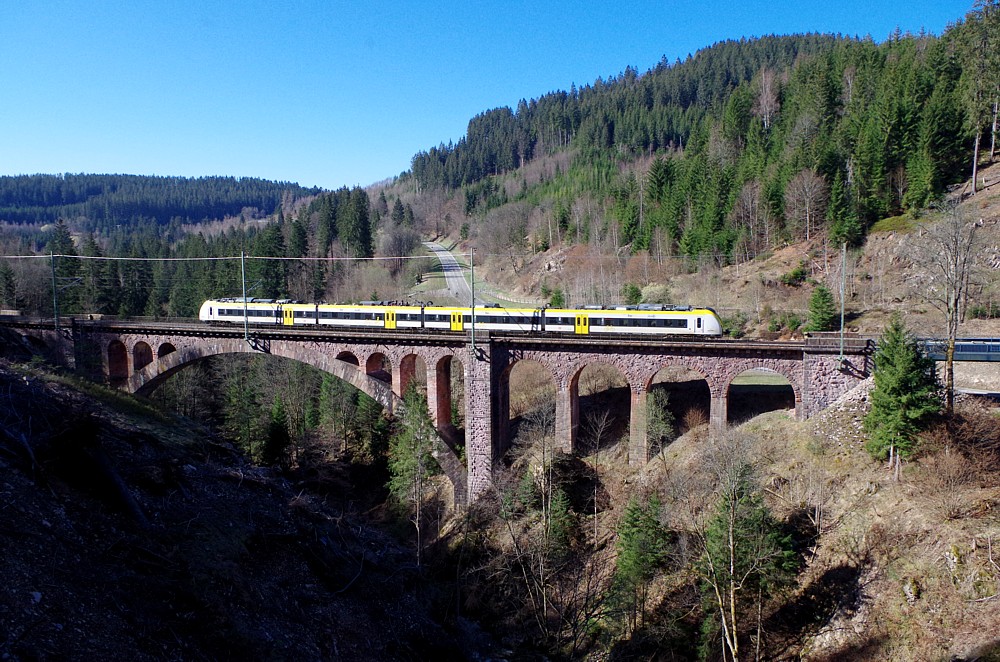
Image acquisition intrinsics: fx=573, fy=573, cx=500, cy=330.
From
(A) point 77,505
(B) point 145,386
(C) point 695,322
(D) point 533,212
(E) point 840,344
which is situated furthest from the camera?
(D) point 533,212

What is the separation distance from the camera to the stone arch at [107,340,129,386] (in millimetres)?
44156

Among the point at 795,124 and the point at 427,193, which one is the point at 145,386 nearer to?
the point at 795,124

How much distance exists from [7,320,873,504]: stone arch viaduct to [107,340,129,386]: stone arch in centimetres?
8

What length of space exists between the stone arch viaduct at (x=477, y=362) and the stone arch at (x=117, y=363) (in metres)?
0.08

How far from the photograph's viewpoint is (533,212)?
97.4m

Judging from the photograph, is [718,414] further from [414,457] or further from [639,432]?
[414,457]

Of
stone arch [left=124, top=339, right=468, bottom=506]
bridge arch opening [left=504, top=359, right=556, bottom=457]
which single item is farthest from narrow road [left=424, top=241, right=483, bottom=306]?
stone arch [left=124, top=339, right=468, bottom=506]

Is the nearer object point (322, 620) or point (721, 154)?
point (322, 620)

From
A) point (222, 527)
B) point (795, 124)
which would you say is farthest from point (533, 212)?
point (222, 527)

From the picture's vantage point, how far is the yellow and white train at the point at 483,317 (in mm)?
30266

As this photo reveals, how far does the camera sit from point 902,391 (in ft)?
67.4

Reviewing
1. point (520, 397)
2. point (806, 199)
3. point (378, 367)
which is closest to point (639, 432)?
point (520, 397)

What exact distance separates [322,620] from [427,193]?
14388cm

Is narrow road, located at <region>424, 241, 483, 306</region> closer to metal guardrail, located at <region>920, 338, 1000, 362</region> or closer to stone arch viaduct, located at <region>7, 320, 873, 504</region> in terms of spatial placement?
stone arch viaduct, located at <region>7, 320, 873, 504</region>
